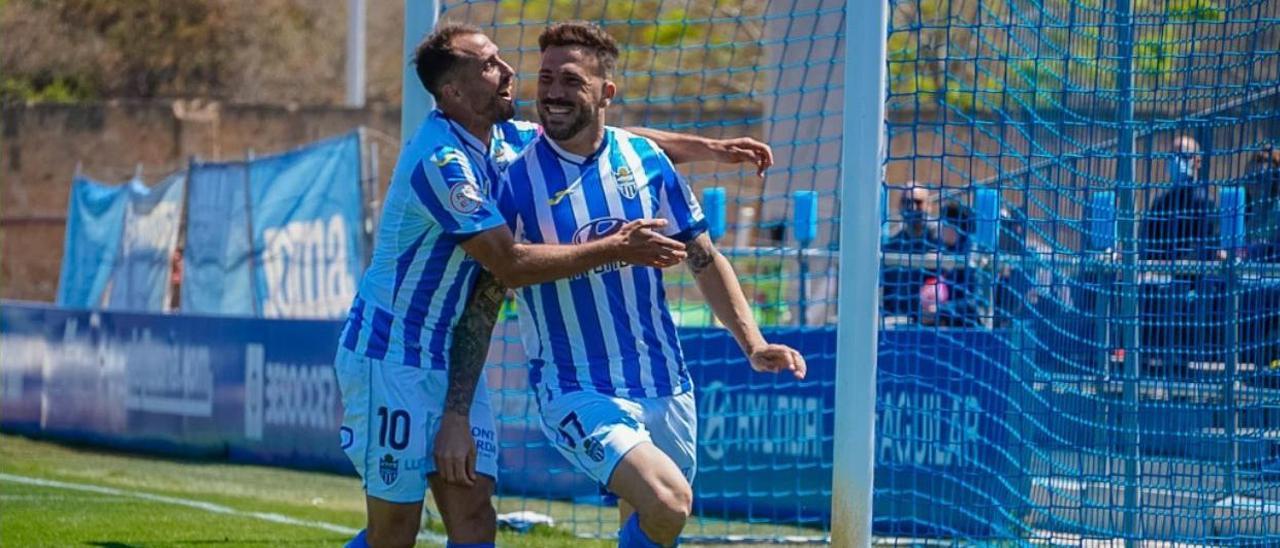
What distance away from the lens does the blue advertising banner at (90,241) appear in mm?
16250

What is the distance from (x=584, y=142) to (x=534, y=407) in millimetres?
4712

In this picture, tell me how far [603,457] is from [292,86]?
91.1ft

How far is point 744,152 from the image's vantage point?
6199 mm

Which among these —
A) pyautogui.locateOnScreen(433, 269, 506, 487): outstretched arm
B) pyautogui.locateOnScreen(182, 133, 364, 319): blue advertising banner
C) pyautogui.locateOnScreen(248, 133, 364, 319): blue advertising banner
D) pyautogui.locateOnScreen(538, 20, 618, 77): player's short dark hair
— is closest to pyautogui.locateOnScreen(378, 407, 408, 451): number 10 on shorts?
pyautogui.locateOnScreen(433, 269, 506, 487): outstretched arm

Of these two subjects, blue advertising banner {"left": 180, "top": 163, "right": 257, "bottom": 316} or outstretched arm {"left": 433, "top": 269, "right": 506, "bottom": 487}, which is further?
blue advertising banner {"left": 180, "top": 163, "right": 257, "bottom": 316}

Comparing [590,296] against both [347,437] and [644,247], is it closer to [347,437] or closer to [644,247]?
[644,247]

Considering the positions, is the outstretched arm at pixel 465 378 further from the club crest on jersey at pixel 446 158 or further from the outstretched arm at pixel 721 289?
the outstretched arm at pixel 721 289

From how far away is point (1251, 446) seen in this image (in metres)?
7.21

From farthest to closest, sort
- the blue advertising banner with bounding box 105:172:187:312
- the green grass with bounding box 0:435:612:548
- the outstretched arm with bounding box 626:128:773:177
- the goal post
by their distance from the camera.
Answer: the blue advertising banner with bounding box 105:172:187:312 → the green grass with bounding box 0:435:612:548 → the goal post → the outstretched arm with bounding box 626:128:773:177

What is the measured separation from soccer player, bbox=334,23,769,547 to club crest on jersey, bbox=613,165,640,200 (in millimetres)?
336

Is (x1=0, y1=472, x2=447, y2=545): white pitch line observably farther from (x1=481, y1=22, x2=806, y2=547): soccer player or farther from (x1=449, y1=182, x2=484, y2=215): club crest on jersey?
(x1=449, y1=182, x2=484, y2=215): club crest on jersey

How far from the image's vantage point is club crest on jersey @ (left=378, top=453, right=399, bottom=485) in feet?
17.3

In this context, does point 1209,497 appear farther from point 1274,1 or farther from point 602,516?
point 602,516

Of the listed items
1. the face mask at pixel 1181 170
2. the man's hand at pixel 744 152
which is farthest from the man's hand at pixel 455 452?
the face mask at pixel 1181 170
